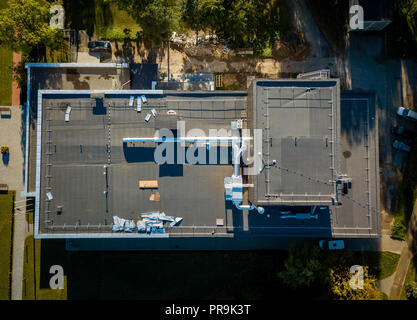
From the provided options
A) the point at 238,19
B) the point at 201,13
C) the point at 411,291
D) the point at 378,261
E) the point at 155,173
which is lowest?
the point at 411,291

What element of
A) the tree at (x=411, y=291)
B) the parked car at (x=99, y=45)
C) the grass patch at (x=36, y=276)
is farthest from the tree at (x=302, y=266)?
the parked car at (x=99, y=45)

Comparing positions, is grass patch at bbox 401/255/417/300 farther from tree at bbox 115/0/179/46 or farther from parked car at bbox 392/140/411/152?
tree at bbox 115/0/179/46

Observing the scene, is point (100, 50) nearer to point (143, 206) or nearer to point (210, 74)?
point (210, 74)

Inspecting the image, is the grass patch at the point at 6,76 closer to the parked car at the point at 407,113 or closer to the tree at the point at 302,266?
the tree at the point at 302,266

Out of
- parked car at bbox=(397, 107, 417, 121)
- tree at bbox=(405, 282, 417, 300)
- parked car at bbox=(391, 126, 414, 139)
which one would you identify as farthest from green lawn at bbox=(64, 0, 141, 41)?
tree at bbox=(405, 282, 417, 300)

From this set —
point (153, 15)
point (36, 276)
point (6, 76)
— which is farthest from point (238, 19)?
point (36, 276)

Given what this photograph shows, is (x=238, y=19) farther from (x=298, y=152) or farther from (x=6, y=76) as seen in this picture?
(x=6, y=76)
